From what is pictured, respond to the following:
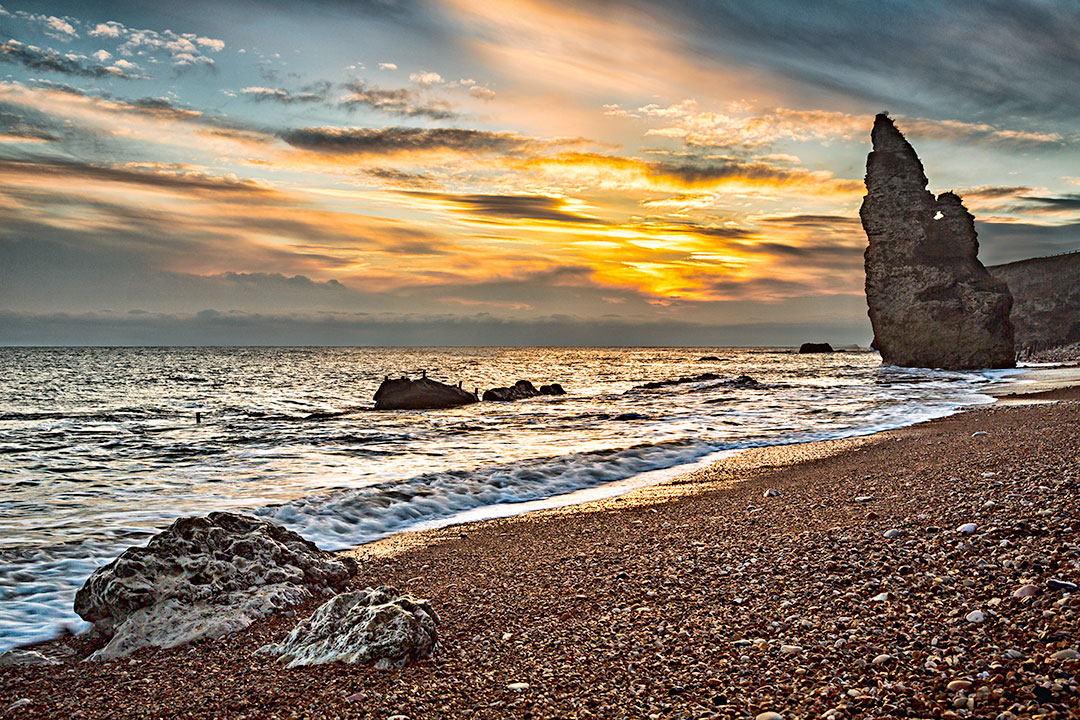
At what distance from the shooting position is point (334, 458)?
48.7ft

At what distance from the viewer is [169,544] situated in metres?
5.71

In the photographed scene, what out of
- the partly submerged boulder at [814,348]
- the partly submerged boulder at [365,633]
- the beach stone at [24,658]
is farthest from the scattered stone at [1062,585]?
the partly submerged boulder at [814,348]

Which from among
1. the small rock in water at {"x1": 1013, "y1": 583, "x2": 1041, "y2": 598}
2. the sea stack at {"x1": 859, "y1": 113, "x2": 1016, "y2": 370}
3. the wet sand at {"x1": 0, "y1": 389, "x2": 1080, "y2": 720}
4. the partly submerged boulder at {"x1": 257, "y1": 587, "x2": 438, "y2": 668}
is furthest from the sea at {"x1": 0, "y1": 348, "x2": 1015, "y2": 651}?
the sea stack at {"x1": 859, "y1": 113, "x2": 1016, "y2": 370}

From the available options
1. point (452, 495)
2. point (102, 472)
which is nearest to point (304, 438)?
point (102, 472)

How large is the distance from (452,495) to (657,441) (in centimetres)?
714

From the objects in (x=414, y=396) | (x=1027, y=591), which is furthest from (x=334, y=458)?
(x=1027, y=591)

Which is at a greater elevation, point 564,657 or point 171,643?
point 564,657

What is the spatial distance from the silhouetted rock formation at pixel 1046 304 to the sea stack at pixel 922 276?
86.9 feet

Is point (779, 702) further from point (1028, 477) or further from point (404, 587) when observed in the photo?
point (1028, 477)

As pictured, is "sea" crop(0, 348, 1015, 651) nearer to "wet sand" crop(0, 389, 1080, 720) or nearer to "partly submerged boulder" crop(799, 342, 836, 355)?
"wet sand" crop(0, 389, 1080, 720)

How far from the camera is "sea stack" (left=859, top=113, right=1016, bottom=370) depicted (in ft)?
152

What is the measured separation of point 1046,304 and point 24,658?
93.1 meters

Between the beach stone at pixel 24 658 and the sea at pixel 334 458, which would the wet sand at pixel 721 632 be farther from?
the sea at pixel 334 458

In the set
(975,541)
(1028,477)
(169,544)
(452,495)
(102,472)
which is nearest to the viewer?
(975,541)
